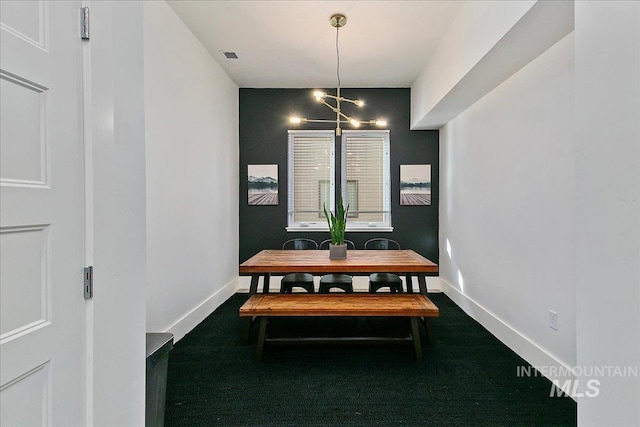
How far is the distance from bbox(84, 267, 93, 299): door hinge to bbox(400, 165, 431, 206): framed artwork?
13.4ft

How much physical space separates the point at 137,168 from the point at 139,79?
1.11ft

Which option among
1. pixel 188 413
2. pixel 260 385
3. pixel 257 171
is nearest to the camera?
pixel 188 413

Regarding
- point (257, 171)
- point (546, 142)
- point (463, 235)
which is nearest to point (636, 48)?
point (546, 142)

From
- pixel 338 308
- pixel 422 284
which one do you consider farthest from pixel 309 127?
pixel 338 308

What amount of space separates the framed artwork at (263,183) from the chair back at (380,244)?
1486mm

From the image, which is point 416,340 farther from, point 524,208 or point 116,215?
point 116,215

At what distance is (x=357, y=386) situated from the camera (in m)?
2.04

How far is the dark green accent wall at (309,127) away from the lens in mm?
4461

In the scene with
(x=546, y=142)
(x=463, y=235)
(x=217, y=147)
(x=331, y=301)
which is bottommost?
(x=331, y=301)

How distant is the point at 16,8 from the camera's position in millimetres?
764

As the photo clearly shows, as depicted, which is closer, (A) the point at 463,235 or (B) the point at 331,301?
(B) the point at 331,301

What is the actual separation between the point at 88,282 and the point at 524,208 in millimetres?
2771

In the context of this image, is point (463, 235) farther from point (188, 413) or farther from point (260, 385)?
point (188, 413)

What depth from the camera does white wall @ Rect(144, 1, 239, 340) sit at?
235 cm
